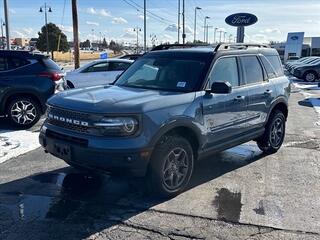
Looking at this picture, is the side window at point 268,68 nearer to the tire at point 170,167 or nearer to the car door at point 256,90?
the car door at point 256,90

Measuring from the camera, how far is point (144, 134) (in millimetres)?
4492

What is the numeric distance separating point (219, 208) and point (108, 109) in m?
1.73

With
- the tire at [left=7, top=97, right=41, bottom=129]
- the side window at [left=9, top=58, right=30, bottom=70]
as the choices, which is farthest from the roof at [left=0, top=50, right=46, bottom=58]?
the tire at [left=7, top=97, right=41, bottom=129]

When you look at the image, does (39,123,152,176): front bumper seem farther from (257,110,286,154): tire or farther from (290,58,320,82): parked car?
(290,58,320,82): parked car

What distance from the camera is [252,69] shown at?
6441 millimetres

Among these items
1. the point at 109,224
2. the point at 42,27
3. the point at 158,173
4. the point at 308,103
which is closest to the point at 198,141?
the point at 158,173

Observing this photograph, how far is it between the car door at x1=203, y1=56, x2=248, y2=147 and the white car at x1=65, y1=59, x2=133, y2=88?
8.36m

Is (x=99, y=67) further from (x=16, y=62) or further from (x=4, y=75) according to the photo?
(x=4, y=75)

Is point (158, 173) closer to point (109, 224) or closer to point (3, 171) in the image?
point (109, 224)

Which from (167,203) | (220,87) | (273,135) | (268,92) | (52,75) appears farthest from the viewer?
(52,75)

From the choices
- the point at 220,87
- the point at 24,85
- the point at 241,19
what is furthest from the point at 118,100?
the point at 241,19

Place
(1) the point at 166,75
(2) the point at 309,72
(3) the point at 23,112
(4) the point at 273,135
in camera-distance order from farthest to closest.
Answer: (2) the point at 309,72 → (3) the point at 23,112 → (4) the point at 273,135 → (1) the point at 166,75

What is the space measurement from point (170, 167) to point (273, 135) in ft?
9.59


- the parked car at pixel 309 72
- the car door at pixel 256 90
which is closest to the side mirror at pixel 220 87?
the car door at pixel 256 90
